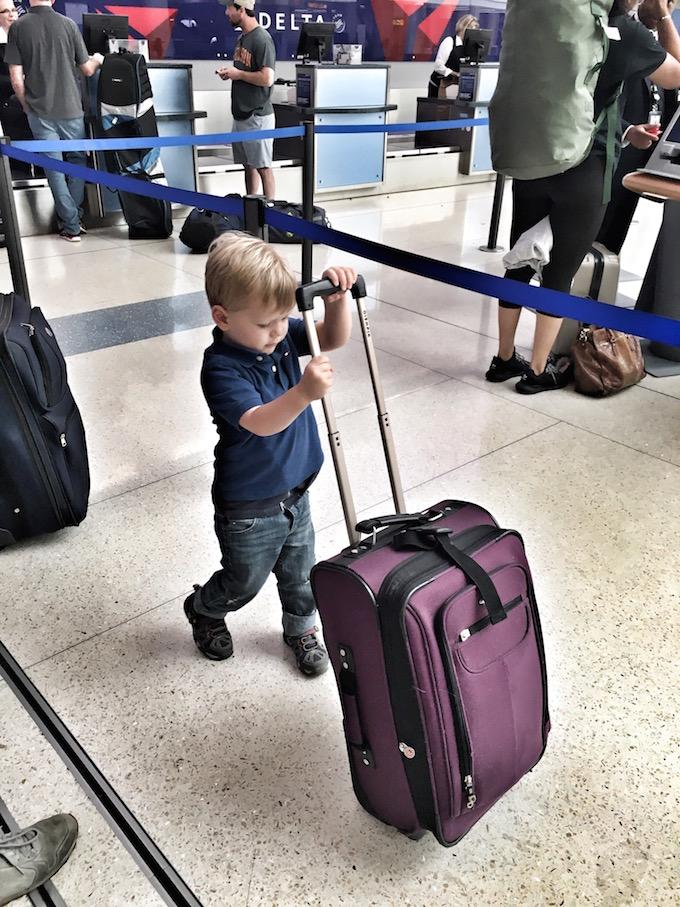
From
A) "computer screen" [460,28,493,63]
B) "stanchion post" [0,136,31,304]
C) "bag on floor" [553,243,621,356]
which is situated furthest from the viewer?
"computer screen" [460,28,493,63]

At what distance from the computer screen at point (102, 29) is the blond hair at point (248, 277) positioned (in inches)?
243

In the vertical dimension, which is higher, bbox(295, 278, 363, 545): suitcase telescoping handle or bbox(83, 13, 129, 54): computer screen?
bbox(83, 13, 129, 54): computer screen

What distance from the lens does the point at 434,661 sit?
1335mm

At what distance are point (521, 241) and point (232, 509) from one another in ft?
7.41

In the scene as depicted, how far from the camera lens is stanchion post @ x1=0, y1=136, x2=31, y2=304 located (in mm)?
3520

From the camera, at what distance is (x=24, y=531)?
2439 mm

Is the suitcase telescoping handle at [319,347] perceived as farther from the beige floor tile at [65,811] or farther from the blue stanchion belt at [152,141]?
the blue stanchion belt at [152,141]

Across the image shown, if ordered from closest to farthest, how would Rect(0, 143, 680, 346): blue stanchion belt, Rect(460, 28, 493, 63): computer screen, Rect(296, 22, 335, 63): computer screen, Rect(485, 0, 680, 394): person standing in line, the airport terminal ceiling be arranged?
Rect(0, 143, 680, 346): blue stanchion belt → Rect(485, 0, 680, 394): person standing in line → Rect(296, 22, 335, 63): computer screen → the airport terminal ceiling → Rect(460, 28, 493, 63): computer screen

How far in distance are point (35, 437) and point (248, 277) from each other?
1.20 meters

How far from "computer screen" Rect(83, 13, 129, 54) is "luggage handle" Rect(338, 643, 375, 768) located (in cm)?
672

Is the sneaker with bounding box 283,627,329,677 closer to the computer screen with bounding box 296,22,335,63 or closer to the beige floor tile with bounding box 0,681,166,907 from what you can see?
the beige floor tile with bounding box 0,681,166,907

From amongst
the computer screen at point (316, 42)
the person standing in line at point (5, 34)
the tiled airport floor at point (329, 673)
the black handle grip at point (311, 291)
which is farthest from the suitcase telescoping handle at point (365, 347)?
the computer screen at point (316, 42)

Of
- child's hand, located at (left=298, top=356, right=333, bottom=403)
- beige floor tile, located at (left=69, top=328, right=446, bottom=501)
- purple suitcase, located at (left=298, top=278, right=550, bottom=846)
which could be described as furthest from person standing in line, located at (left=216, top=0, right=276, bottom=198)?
child's hand, located at (left=298, top=356, right=333, bottom=403)

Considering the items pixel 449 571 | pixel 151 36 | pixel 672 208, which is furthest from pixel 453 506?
pixel 151 36
